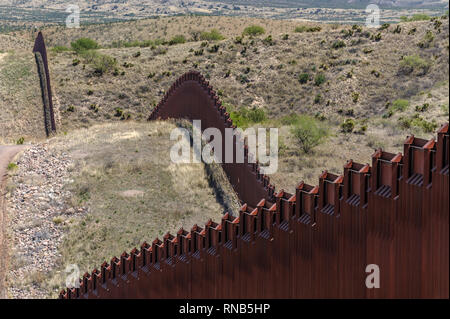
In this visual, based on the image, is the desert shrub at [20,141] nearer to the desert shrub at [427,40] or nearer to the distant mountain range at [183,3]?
the desert shrub at [427,40]

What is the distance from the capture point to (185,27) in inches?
3743

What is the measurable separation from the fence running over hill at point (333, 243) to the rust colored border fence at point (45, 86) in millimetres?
36174

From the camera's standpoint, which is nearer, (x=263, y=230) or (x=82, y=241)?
(x=263, y=230)

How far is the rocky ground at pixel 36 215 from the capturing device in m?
19.9

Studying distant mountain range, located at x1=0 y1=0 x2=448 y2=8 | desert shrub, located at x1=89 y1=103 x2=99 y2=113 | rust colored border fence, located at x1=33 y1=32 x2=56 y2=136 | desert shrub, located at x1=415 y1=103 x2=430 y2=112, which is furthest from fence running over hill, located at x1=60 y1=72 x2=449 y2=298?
distant mountain range, located at x1=0 y1=0 x2=448 y2=8

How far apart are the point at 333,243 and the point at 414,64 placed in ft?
129

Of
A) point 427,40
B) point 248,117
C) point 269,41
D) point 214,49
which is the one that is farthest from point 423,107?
point 214,49

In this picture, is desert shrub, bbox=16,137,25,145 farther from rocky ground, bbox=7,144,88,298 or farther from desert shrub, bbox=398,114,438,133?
desert shrub, bbox=398,114,438,133

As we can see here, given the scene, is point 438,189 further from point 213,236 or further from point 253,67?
point 253,67

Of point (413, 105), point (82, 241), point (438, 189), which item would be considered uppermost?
point (438, 189)

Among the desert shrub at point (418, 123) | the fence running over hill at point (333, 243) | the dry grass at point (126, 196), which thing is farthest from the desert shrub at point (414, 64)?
the fence running over hill at point (333, 243)

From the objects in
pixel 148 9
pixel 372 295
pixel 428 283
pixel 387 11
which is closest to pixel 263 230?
pixel 372 295

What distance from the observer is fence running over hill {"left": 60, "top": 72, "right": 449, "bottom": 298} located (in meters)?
7.18

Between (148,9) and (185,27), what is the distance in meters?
62.7
